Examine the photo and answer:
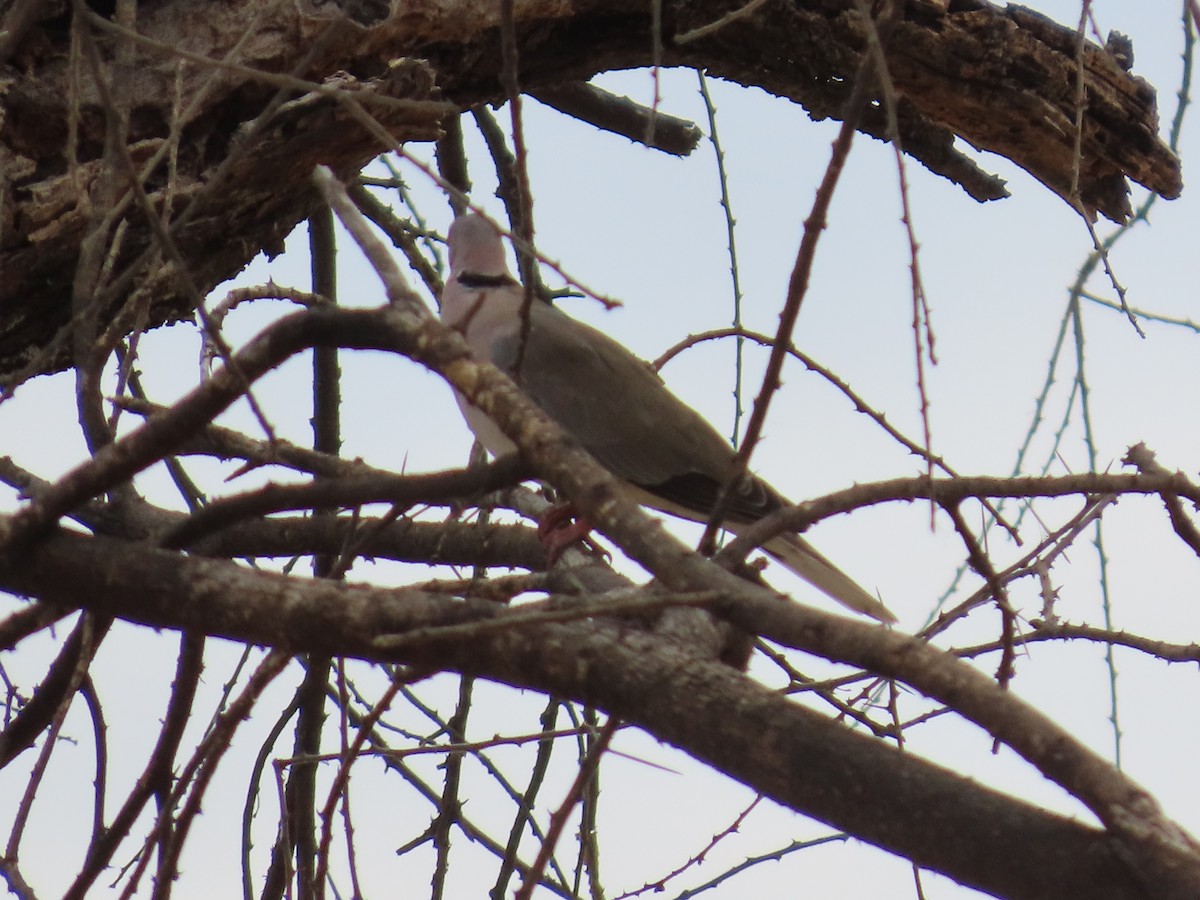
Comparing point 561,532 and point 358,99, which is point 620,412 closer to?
point 561,532

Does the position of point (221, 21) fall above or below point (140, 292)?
above

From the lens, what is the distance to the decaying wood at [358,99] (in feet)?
8.73

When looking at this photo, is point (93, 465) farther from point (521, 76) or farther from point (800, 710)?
point (521, 76)

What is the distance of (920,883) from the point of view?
5.95 feet

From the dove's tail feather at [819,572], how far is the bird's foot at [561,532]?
44 centimetres

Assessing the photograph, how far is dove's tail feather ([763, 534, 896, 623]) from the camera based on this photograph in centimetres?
321

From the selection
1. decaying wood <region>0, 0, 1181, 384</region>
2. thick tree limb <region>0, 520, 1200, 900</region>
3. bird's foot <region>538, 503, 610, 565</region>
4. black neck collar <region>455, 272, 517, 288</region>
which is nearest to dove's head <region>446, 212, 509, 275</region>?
black neck collar <region>455, 272, 517, 288</region>

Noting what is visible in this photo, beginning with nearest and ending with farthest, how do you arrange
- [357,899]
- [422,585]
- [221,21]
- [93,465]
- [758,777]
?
[758,777] < [93,465] < [422,585] < [357,899] < [221,21]

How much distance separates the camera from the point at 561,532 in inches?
104

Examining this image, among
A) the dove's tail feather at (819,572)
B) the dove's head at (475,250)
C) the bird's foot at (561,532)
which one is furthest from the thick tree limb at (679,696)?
the dove's head at (475,250)

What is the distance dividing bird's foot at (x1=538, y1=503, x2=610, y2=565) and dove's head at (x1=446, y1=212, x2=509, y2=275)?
4.14 ft

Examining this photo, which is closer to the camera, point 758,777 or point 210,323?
point 758,777

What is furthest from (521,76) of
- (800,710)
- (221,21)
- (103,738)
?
(800,710)

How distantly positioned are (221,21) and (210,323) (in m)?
1.57
